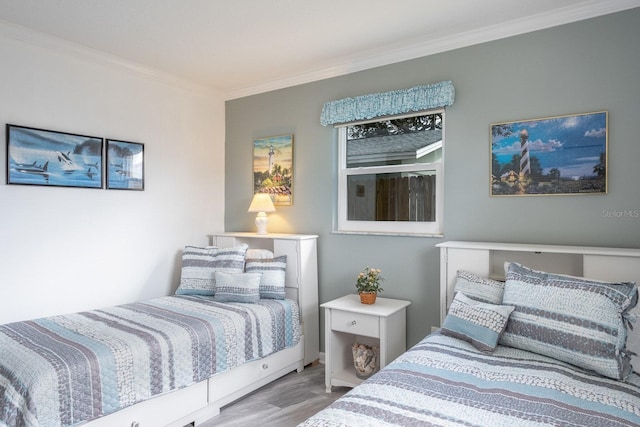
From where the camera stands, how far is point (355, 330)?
279 centimetres

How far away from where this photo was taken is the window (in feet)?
9.86

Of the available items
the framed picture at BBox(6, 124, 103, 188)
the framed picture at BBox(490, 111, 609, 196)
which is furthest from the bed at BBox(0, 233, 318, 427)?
the framed picture at BBox(490, 111, 609, 196)

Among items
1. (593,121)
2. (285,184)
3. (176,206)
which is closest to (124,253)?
(176,206)

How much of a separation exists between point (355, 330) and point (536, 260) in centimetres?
126

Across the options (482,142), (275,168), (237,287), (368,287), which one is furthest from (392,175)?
(237,287)

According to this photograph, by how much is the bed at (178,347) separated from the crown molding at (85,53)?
1486mm

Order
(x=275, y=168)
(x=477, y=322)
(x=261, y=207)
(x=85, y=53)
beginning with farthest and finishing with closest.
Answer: (x=275, y=168), (x=261, y=207), (x=85, y=53), (x=477, y=322)

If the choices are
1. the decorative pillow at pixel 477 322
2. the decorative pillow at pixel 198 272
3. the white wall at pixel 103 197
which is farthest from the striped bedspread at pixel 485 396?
the white wall at pixel 103 197

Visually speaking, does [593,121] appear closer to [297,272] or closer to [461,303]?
[461,303]

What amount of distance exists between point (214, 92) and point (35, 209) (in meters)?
1.96

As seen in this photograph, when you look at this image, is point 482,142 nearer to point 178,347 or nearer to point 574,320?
point 574,320

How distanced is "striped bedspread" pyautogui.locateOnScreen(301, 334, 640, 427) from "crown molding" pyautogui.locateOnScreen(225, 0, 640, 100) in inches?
78.6

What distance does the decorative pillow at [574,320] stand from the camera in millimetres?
1752

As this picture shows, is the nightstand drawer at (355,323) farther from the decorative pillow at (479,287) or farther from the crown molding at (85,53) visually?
the crown molding at (85,53)
